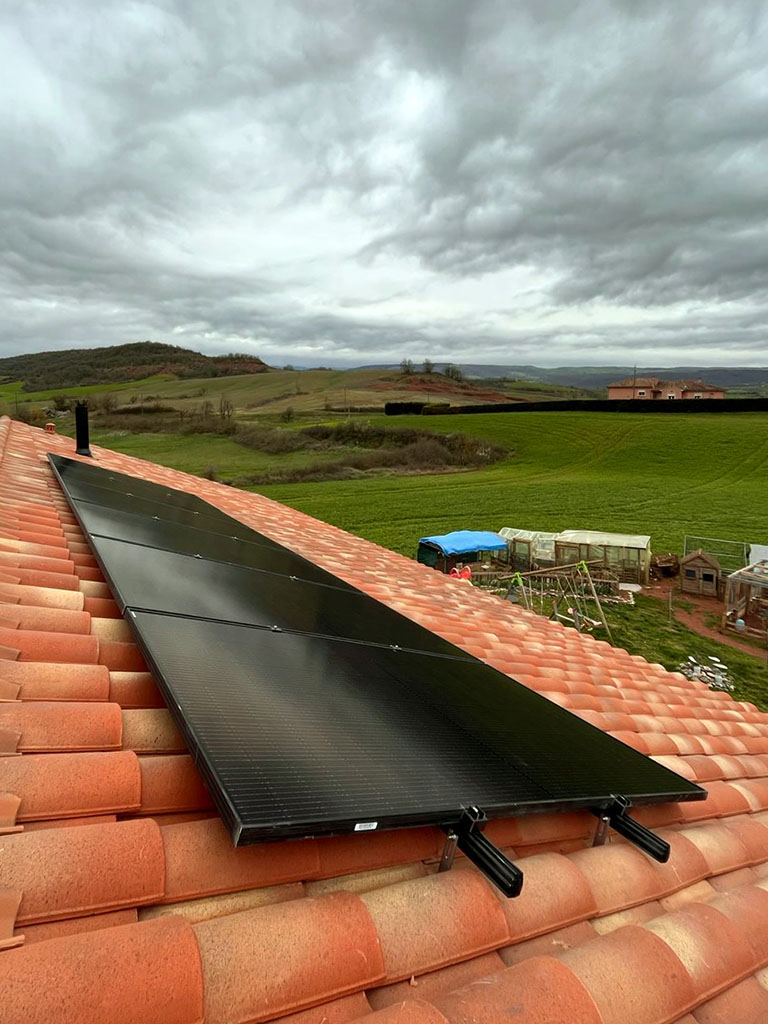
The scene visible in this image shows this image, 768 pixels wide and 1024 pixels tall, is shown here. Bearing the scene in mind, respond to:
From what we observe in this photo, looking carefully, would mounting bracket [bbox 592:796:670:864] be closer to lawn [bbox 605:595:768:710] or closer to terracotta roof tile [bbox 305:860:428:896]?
terracotta roof tile [bbox 305:860:428:896]

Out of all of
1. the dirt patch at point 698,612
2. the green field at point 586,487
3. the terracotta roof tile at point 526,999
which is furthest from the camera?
the green field at point 586,487

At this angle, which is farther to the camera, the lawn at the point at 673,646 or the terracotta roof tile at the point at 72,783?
the lawn at the point at 673,646

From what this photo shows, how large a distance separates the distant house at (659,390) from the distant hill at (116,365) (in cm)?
9731

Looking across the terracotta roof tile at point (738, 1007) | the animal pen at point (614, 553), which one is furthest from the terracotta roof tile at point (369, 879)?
the animal pen at point (614, 553)

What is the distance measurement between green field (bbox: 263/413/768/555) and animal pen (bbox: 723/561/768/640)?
9.85 m

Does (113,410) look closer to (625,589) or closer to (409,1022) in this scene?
(625,589)

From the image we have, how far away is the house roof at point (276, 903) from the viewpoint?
151cm

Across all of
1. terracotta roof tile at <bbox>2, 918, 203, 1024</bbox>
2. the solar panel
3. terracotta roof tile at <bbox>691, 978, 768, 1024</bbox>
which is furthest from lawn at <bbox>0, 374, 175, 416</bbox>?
terracotta roof tile at <bbox>691, 978, 768, 1024</bbox>

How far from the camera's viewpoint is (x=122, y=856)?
1805 mm

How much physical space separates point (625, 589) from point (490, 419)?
6281 centimetres

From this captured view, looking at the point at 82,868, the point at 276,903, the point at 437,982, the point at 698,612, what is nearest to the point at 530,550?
the point at 698,612

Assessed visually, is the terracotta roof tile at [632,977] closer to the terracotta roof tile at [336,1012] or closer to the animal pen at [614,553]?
the terracotta roof tile at [336,1012]

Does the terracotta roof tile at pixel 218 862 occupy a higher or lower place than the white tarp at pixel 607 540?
higher

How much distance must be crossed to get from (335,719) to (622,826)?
5.36 feet
